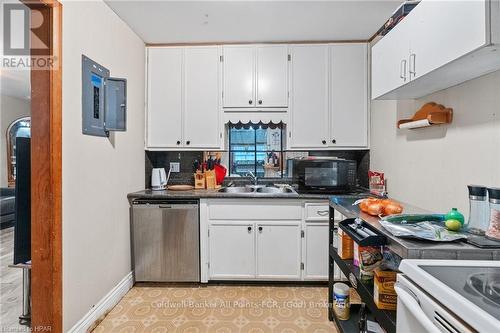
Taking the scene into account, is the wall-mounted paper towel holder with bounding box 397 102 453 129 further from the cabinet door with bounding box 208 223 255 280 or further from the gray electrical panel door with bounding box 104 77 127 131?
the gray electrical panel door with bounding box 104 77 127 131

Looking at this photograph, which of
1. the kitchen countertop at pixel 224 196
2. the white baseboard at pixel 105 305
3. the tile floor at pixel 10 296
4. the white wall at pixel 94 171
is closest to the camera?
the white wall at pixel 94 171

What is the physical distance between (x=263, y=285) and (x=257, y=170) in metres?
1.25

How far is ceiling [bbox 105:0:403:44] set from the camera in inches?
86.0

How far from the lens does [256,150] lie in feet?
10.4

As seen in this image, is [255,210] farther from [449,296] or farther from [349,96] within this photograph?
[449,296]

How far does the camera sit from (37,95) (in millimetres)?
1599

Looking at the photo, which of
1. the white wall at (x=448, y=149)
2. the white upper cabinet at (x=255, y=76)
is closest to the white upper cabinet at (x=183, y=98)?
the white upper cabinet at (x=255, y=76)

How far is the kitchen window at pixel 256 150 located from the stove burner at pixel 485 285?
2322 millimetres

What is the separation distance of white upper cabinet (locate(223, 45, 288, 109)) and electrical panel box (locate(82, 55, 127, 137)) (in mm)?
1052

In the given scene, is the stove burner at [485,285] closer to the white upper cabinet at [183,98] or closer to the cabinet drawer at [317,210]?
the cabinet drawer at [317,210]

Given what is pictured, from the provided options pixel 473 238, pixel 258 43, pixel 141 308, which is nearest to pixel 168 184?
pixel 141 308

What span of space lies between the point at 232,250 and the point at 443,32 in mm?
2212

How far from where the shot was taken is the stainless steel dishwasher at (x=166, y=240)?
2547 mm

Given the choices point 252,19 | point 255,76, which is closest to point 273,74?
point 255,76
